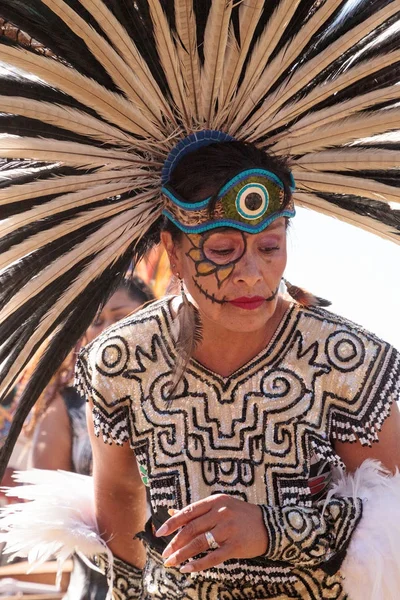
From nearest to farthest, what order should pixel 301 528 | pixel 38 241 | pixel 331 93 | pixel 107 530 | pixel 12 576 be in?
pixel 301 528 → pixel 331 93 → pixel 38 241 → pixel 107 530 → pixel 12 576

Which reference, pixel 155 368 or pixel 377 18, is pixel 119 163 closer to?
pixel 155 368

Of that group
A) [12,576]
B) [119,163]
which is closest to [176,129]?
[119,163]

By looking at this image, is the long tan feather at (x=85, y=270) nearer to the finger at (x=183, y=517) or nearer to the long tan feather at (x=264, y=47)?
the long tan feather at (x=264, y=47)

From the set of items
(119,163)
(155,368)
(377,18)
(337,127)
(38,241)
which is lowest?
(155,368)

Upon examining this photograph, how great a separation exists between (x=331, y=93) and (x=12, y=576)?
483 cm

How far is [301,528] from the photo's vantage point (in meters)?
3.00

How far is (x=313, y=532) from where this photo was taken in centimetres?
302

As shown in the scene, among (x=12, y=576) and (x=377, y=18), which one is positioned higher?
(x=377, y=18)

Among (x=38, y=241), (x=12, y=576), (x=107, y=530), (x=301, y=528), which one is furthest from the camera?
(x=12, y=576)

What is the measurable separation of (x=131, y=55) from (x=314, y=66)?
0.55 m

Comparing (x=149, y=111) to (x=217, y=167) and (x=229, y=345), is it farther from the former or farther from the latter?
(x=229, y=345)

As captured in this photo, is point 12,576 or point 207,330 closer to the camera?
point 207,330

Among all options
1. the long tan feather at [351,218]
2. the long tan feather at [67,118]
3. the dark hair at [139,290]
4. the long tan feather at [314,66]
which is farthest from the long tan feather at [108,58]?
the dark hair at [139,290]

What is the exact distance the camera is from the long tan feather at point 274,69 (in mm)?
3072
